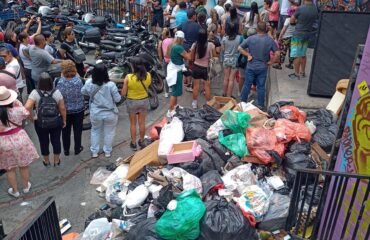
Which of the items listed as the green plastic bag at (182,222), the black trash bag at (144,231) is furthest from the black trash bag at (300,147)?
the black trash bag at (144,231)

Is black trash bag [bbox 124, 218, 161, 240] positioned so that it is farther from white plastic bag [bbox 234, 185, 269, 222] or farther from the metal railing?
the metal railing

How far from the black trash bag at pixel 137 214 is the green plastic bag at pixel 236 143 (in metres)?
1.44

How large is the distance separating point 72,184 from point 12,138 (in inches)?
47.4

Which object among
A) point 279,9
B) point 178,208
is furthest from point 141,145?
point 279,9

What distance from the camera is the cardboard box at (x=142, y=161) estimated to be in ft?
20.1

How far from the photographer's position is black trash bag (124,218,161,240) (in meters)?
4.64

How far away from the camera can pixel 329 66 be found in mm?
7945

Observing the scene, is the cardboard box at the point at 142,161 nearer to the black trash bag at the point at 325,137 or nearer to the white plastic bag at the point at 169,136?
the white plastic bag at the point at 169,136

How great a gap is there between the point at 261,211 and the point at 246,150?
119cm

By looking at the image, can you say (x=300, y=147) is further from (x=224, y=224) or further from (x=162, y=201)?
(x=162, y=201)

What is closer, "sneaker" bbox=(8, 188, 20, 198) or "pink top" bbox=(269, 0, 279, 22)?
"sneaker" bbox=(8, 188, 20, 198)

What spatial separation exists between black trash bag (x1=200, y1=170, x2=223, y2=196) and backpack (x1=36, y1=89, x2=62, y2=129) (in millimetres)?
2394

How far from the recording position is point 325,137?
6270 millimetres

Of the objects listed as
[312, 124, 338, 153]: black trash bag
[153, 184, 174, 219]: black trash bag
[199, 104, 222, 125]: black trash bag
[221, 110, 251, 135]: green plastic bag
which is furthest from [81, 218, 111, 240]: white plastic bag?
[312, 124, 338, 153]: black trash bag
